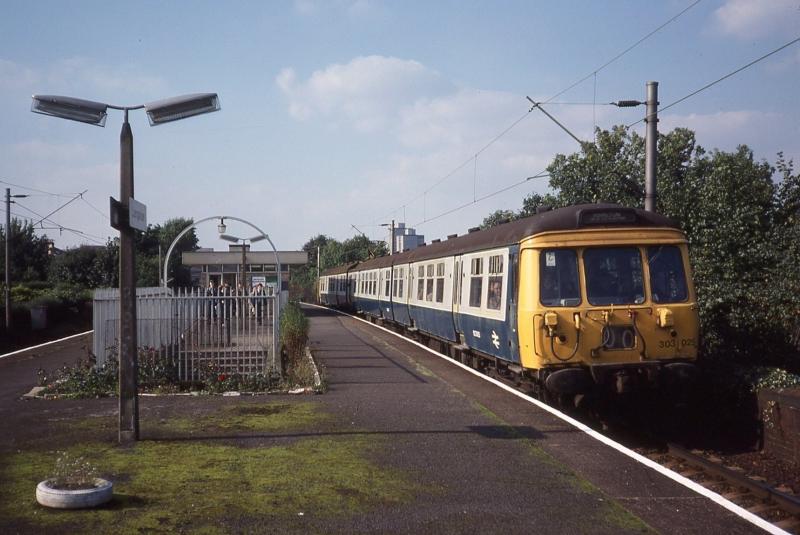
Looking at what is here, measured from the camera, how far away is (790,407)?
9.92m

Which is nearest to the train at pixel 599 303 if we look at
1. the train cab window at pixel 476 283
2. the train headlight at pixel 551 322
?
the train headlight at pixel 551 322

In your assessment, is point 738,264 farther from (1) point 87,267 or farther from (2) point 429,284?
(1) point 87,267

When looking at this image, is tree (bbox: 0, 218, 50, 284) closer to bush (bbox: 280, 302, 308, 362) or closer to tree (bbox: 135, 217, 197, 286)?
tree (bbox: 135, 217, 197, 286)

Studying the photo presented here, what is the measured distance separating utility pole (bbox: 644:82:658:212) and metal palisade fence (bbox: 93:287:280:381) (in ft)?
22.4

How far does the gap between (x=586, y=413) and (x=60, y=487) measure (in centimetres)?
820

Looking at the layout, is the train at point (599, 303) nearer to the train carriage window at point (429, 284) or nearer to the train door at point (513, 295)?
the train door at point (513, 295)

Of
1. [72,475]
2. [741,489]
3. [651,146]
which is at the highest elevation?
[651,146]

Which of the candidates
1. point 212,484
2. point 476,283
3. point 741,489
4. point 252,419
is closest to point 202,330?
point 252,419

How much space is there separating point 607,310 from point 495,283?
→ 267 cm

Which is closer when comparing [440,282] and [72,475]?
[72,475]

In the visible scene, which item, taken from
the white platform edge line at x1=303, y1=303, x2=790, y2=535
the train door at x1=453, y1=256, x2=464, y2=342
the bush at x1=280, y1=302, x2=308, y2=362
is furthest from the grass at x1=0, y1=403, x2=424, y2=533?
the bush at x1=280, y1=302, x2=308, y2=362

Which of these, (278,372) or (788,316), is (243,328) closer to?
(278,372)

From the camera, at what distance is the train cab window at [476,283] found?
14.1 m

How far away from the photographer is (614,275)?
10.8 meters
